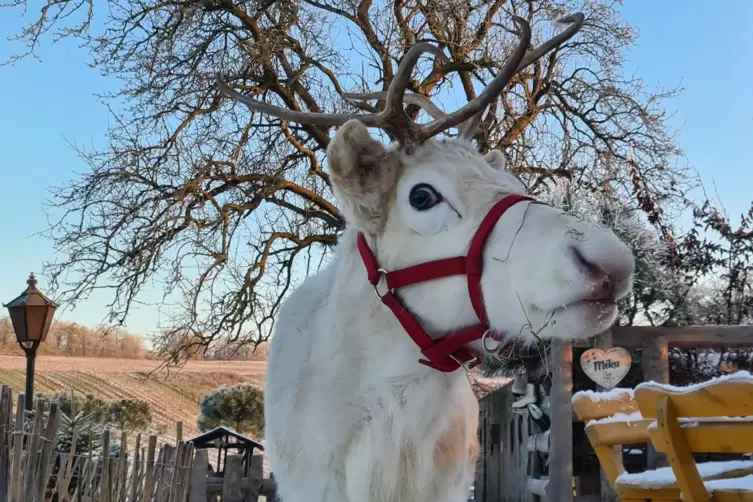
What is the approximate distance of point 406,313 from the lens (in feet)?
6.35

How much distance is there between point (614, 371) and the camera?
5.63 meters

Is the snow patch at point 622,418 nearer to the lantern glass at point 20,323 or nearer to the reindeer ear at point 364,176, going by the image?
the reindeer ear at point 364,176

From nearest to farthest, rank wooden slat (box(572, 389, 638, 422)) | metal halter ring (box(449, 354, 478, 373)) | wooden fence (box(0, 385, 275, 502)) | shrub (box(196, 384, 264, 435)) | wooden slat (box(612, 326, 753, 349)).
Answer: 1. metal halter ring (box(449, 354, 478, 373))
2. wooden slat (box(572, 389, 638, 422))
3. wooden fence (box(0, 385, 275, 502))
4. wooden slat (box(612, 326, 753, 349))
5. shrub (box(196, 384, 264, 435))

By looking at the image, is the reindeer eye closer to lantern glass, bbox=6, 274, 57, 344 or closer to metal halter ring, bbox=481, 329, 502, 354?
metal halter ring, bbox=481, 329, 502, 354

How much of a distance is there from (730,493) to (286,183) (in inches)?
314

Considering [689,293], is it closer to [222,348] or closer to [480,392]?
[480,392]

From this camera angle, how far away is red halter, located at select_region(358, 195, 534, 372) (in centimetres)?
178

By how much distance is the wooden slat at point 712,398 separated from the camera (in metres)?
2.05

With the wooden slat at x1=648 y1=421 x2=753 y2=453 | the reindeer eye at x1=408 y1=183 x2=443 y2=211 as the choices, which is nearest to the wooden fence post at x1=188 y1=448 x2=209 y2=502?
the wooden slat at x1=648 y1=421 x2=753 y2=453

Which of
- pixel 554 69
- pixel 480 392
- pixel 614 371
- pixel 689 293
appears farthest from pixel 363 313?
pixel 554 69

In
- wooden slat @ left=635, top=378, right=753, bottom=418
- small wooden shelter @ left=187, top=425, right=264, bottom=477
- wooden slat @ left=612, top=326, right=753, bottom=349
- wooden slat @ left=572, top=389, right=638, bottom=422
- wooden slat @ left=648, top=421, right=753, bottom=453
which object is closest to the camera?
wooden slat @ left=635, top=378, right=753, bottom=418

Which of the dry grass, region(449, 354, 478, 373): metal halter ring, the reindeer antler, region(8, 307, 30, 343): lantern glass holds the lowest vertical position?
the dry grass

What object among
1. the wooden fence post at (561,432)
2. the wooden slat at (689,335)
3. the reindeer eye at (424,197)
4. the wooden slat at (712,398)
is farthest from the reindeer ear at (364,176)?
the wooden slat at (689,335)

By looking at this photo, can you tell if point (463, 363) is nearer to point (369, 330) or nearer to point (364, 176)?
point (369, 330)
